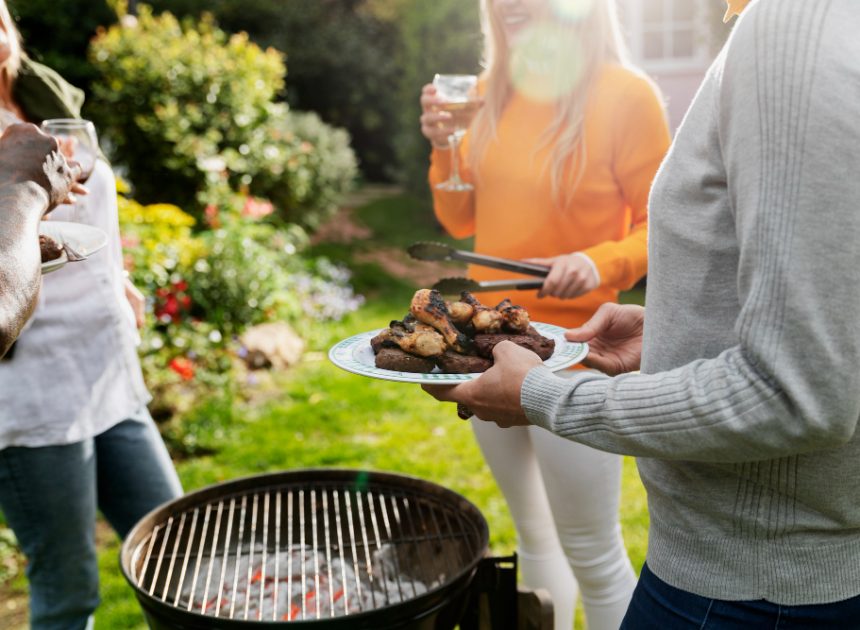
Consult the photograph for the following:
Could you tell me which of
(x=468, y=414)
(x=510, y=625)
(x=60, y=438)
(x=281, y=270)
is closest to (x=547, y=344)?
(x=468, y=414)

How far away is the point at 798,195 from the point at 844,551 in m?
0.60

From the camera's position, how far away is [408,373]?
4.99 feet

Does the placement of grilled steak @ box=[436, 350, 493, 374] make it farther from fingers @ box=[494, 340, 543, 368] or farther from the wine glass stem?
the wine glass stem

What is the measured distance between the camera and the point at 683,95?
10.1 meters

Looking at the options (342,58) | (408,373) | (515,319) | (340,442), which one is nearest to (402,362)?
(408,373)

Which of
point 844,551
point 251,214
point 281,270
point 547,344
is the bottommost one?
point 281,270

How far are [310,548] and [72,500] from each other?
0.76m

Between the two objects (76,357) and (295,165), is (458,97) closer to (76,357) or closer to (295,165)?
(76,357)

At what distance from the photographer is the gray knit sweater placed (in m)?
0.95

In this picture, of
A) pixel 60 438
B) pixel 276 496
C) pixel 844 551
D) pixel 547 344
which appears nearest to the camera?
pixel 844 551

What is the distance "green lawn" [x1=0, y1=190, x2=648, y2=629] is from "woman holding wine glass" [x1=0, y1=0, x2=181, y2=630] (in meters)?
Result: 1.07

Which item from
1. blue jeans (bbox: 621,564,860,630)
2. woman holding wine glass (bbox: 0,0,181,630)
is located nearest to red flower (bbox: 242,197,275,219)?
woman holding wine glass (bbox: 0,0,181,630)

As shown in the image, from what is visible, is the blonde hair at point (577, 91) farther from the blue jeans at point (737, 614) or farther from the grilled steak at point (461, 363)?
the blue jeans at point (737, 614)

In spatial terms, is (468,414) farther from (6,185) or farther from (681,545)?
(6,185)
